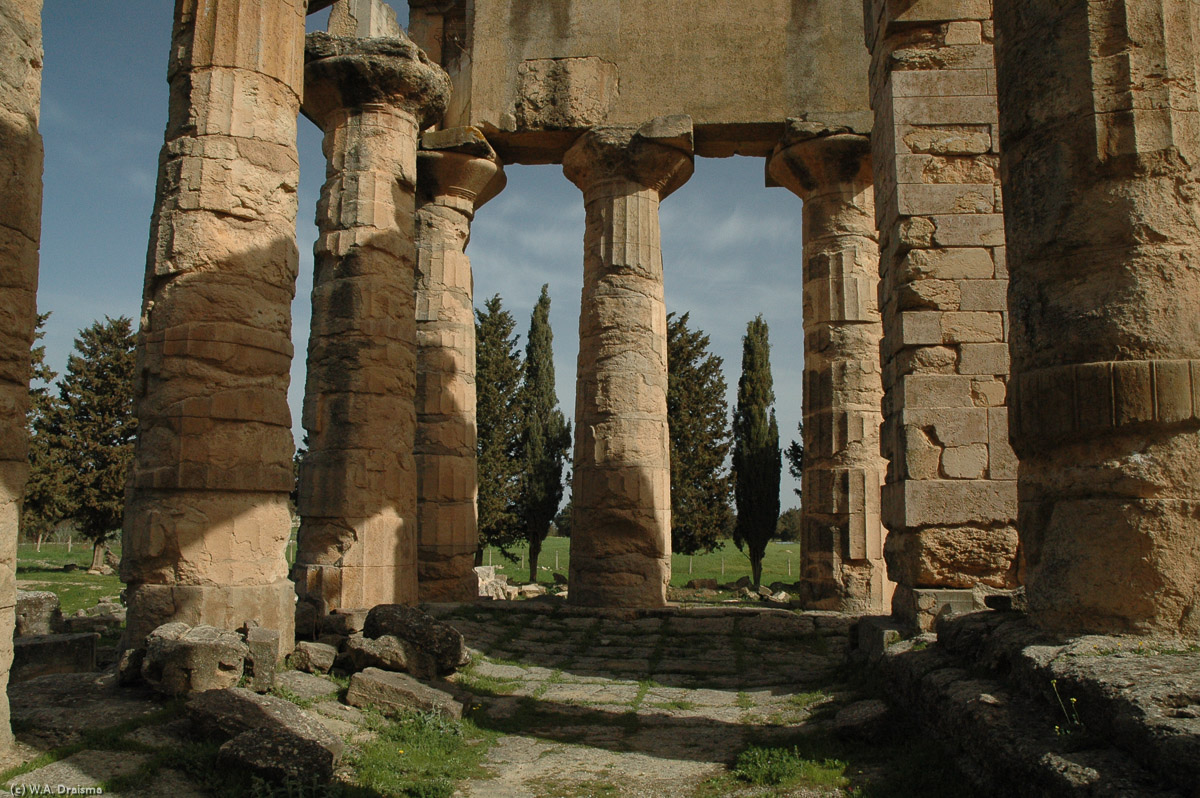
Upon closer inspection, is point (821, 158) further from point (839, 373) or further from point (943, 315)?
point (943, 315)

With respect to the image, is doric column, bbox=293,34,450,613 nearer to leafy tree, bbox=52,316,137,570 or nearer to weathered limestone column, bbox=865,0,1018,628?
weathered limestone column, bbox=865,0,1018,628

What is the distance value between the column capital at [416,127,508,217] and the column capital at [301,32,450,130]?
1.97 metres

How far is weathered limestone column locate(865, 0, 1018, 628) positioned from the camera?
26.6 ft

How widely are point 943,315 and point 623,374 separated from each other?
6.05 meters

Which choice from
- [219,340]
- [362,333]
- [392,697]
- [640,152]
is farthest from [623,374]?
[392,697]

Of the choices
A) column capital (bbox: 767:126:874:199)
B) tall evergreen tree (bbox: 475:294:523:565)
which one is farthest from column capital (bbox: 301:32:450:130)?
tall evergreen tree (bbox: 475:294:523:565)

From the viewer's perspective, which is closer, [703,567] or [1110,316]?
[1110,316]

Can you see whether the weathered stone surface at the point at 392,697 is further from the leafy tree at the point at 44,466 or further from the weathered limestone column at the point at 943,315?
the leafy tree at the point at 44,466

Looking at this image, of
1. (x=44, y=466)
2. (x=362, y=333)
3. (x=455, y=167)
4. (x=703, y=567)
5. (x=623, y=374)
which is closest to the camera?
(x=362, y=333)

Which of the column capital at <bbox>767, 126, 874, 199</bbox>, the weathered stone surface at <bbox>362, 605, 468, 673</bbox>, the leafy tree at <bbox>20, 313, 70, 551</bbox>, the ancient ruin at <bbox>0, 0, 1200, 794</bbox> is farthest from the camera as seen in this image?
the leafy tree at <bbox>20, 313, 70, 551</bbox>

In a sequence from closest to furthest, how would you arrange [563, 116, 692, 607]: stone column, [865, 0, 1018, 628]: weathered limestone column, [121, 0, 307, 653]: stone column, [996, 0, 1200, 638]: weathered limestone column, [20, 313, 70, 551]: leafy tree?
[996, 0, 1200, 638]: weathered limestone column, [121, 0, 307, 653]: stone column, [865, 0, 1018, 628]: weathered limestone column, [563, 116, 692, 607]: stone column, [20, 313, 70, 551]: leafy tree

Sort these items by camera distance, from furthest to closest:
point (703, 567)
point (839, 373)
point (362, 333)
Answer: point (703, 567) < point (839, 373) < point (362, 333)

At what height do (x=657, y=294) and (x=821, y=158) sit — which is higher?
(x=821, y=158)

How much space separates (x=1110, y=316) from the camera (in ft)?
16.1
